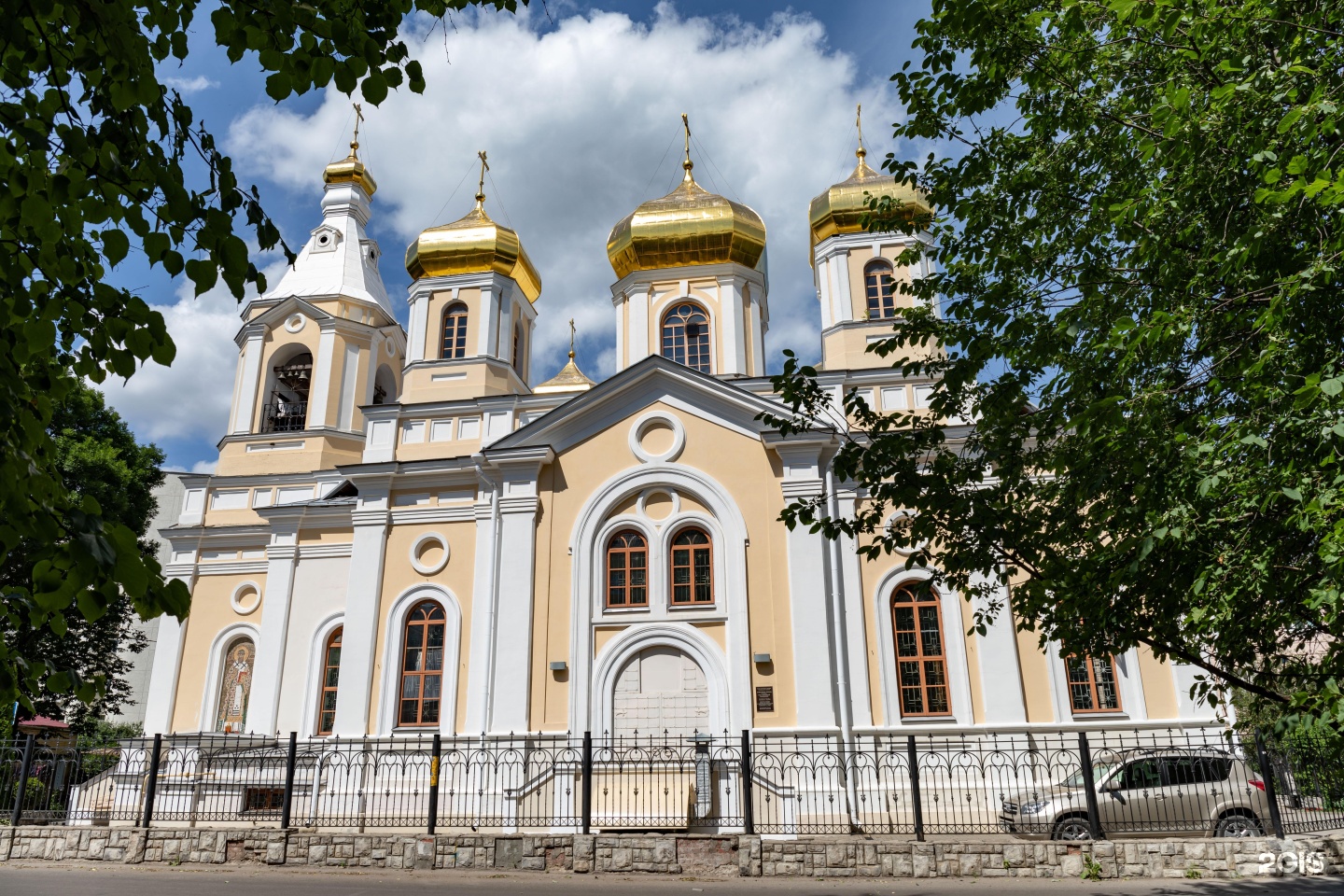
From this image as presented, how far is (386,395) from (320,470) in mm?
3345

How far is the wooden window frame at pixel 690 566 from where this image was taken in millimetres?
16375

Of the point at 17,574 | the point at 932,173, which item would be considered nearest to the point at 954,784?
the point at 932,173

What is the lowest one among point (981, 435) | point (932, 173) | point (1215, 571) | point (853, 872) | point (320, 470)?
point (853, 872)

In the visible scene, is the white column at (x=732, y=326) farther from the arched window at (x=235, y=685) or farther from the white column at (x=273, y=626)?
the arched window at (x=235, y=685)

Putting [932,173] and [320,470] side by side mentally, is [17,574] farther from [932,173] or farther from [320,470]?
[932,173]

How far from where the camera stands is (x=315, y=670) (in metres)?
18.4

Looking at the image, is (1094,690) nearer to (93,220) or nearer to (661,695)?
(661,695)

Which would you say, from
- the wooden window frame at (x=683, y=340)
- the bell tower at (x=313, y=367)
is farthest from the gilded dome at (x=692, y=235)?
the bell tower at (x=313, y=367)

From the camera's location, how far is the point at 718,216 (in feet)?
69.7

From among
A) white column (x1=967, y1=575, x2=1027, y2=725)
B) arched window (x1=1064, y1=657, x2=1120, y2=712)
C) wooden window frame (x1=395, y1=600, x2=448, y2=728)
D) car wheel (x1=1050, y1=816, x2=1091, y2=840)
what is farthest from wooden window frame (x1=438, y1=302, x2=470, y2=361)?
car wheel (x1=1050, y1=816, x2=1091, y2=840)

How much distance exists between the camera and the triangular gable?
57.1 feet

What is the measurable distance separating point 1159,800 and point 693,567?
7961mm

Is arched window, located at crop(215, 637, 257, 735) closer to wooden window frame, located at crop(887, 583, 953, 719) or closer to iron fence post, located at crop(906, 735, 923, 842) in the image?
wooden window frame, located at crop(887, 583, 953, 719)

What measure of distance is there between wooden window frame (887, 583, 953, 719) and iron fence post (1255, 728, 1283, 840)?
5.86 meters
